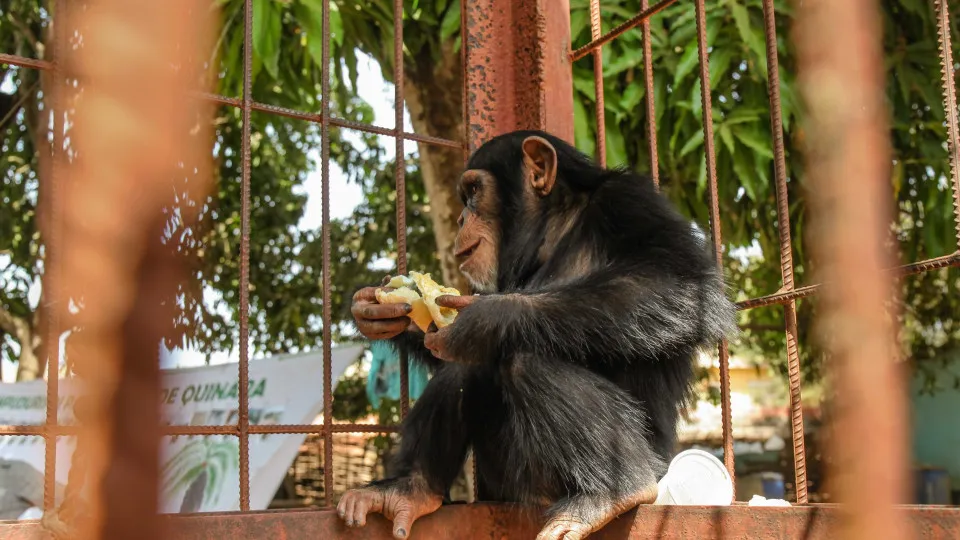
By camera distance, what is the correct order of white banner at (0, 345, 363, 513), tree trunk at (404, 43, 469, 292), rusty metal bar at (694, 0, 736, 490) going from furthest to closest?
white banner at (0, 345, 363, 513), tree trunk at (404, 43, 469, 292), rusty metal bar at (694, 0, 736, 490)

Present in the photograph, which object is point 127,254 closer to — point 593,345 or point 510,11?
point 593,345

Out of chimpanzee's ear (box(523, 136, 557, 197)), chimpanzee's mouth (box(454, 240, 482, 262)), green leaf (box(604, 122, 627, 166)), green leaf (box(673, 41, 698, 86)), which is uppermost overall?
green leaf (box(673, 41, 698, 86))

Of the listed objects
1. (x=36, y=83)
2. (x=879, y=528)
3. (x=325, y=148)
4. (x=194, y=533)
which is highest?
(x=36, y=83)

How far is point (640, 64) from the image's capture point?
512 cm

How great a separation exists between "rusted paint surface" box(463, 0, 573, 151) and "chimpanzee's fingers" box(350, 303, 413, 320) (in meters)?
0.75

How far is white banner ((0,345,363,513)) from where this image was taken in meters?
6.59

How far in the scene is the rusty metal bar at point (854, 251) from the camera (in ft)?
2.46

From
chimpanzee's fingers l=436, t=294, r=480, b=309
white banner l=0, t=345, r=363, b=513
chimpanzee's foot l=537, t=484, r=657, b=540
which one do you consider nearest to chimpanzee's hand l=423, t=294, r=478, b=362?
chimpanzee's fingers l=436, t=294, r=480, b=309

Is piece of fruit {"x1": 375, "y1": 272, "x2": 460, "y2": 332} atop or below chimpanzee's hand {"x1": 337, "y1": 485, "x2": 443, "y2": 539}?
atop

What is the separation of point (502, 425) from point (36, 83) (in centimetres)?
587

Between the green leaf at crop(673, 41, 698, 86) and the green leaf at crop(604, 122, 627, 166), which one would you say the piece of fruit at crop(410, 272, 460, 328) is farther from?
the green leaf at crop(604, 122, 627, 166)

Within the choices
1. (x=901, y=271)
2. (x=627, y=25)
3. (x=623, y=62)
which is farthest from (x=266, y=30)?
(x=901, y=271)

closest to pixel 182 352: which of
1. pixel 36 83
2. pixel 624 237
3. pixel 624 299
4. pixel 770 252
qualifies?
pixel 624 299

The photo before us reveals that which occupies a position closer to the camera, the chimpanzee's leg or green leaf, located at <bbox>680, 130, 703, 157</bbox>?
the chimpanzee's leg
